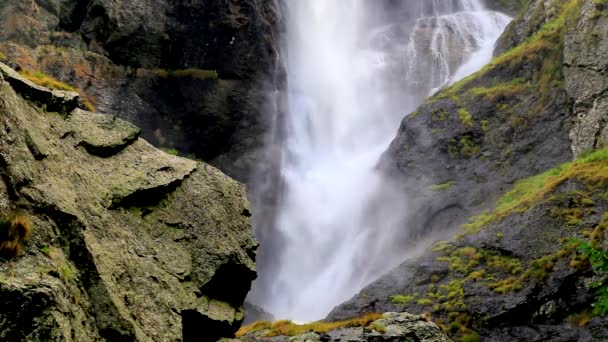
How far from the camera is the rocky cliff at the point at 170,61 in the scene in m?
30.3

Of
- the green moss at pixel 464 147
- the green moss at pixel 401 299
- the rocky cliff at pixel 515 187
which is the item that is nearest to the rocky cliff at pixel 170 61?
the rocky cliff at pixel 515 187

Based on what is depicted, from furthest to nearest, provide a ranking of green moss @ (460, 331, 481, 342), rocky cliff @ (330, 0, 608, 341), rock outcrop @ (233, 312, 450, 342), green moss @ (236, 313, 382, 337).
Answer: rocky cliff @ (330, 0, 608, 341)
green moss @ (460, 331, 481, 342)
green moss @ (236, 313, 382, 337)
rock outcrop @ (233, 312, 450, 342)

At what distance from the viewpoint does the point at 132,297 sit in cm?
924

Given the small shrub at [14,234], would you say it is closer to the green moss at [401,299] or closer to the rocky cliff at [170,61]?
the green moss at [401,299]

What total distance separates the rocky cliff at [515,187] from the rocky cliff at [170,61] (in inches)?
428

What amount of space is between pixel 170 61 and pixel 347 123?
16.4 m

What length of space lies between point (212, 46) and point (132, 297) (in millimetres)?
30177

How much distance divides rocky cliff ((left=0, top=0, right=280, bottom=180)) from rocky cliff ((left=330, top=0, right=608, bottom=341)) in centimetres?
1088

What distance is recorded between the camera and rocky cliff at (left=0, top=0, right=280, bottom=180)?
30297 millimetres

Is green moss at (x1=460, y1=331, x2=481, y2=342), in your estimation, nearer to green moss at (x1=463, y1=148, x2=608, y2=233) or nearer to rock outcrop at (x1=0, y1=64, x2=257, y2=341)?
green moss at (x1=463, y1=148, x2=608, y2=233)

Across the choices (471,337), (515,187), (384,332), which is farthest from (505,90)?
(384,332)

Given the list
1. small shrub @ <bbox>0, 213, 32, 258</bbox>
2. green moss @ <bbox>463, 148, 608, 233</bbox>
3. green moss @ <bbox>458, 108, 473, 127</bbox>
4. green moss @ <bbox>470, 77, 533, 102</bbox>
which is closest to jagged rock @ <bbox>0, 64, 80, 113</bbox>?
small shrub @ <bbox>0, 213, 32, 258</bbox>

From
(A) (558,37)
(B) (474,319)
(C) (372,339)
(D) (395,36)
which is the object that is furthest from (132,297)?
(D) (395,36)

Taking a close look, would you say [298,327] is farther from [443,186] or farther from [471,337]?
[443,186]
